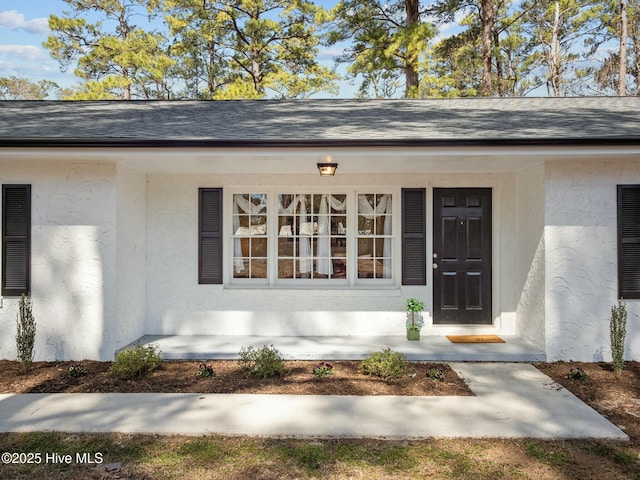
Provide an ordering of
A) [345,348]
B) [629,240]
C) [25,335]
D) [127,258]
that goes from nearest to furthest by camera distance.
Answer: [25,335] → [629,240] → [345,348] → [127,258]

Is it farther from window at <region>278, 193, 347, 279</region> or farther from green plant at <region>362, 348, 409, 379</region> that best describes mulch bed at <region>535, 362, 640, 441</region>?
window at <region>278, 193, 347, 279</region>

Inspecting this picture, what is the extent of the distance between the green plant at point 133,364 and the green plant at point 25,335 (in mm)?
958

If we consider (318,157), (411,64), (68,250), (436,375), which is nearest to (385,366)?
(436,375)

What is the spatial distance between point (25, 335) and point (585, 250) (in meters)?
6.68

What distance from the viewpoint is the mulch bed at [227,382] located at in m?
4.48

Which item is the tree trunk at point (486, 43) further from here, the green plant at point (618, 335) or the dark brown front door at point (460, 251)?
the green plant at point (618, 335)

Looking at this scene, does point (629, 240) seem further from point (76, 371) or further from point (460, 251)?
point (76, 371)

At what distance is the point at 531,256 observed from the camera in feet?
19.2

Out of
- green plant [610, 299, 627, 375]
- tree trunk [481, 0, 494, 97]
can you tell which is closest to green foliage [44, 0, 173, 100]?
tree trunk [481, 0, 494, 97]

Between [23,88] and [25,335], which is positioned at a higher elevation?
[23,88]

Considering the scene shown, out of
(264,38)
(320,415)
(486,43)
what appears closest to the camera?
(320,415)

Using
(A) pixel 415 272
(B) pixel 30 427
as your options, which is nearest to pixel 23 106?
(B) pixel 30 427

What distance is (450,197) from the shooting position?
664 centimetres

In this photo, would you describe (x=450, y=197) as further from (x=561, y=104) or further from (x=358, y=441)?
(x=358, y=441)
